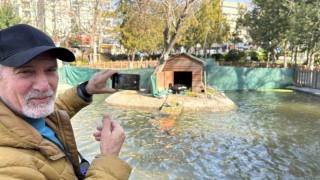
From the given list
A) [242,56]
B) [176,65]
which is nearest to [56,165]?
[176,65]

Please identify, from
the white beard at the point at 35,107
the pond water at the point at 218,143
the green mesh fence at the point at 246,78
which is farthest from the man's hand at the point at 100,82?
the green mesh fence at the point at 246,78

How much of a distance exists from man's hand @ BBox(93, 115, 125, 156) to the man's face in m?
0.36

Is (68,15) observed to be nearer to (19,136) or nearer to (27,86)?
(27,86)

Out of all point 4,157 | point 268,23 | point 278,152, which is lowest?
point 278,152

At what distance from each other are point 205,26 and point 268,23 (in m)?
16.3

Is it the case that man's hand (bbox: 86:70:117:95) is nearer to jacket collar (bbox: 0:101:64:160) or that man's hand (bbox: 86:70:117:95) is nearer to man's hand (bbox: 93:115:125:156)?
man's hand (bbox: 93:115:125:156)

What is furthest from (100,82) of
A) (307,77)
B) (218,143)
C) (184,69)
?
(307,77)

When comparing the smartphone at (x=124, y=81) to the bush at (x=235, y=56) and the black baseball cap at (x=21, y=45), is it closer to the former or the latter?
the black baseball cap at (x=21, y=45)

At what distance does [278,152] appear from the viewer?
31.8 ft

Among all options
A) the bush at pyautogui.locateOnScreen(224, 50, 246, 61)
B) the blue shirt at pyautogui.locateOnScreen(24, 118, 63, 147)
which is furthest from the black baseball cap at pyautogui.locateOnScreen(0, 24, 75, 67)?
the bush at pyautogui.locateOnScreen(224, 50, 246, 61)

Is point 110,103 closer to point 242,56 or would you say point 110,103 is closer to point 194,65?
point 194,65

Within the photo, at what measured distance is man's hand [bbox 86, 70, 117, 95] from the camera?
2.44 metres

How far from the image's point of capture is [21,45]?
67.1 inches

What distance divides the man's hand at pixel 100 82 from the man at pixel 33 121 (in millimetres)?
460
